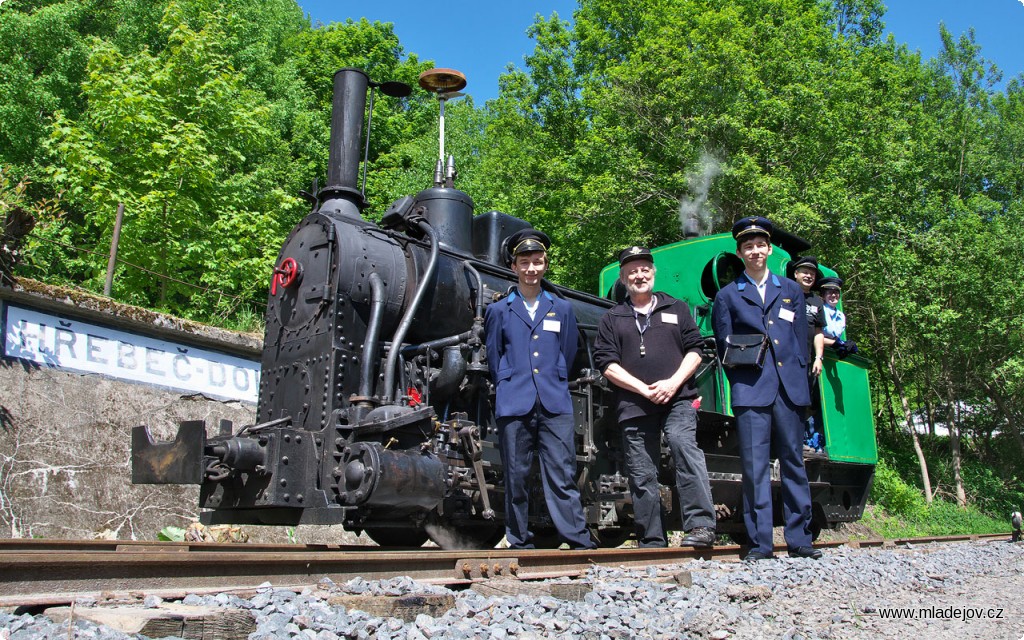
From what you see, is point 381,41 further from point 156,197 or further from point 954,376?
point 954,376

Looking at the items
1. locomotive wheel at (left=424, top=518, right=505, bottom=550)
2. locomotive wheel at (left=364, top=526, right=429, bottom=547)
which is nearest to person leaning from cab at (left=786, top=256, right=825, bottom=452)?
locomotive wheel at (left=424, top=518, right=505, bottom=550)

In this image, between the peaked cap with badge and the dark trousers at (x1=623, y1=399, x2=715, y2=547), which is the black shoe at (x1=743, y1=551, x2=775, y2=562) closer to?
the dark trousers at (x1=623, y1=399, x2=715, y2=547)

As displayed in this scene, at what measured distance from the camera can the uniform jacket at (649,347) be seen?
4980mm

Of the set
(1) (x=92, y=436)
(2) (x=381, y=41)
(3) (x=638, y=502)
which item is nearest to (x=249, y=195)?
(1) (x=92, y=436)

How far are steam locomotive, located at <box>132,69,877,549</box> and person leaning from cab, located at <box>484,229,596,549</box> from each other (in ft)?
1.13

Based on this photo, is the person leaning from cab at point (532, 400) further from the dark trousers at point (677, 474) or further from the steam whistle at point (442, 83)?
the steam whistle at point (442, 83)

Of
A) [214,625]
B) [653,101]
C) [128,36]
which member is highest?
[128,36]

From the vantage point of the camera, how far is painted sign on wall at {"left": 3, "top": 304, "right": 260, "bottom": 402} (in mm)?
6827

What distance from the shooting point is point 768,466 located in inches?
193

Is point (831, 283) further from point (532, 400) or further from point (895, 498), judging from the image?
point (895, 498)

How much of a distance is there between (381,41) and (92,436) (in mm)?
22255

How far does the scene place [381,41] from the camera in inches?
1062

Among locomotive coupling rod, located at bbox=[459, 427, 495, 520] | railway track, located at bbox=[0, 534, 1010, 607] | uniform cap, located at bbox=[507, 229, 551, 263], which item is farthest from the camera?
locomotive coupling rod, located at bbox=[459, 427, 495, 520]

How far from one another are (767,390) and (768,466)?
454 mm
